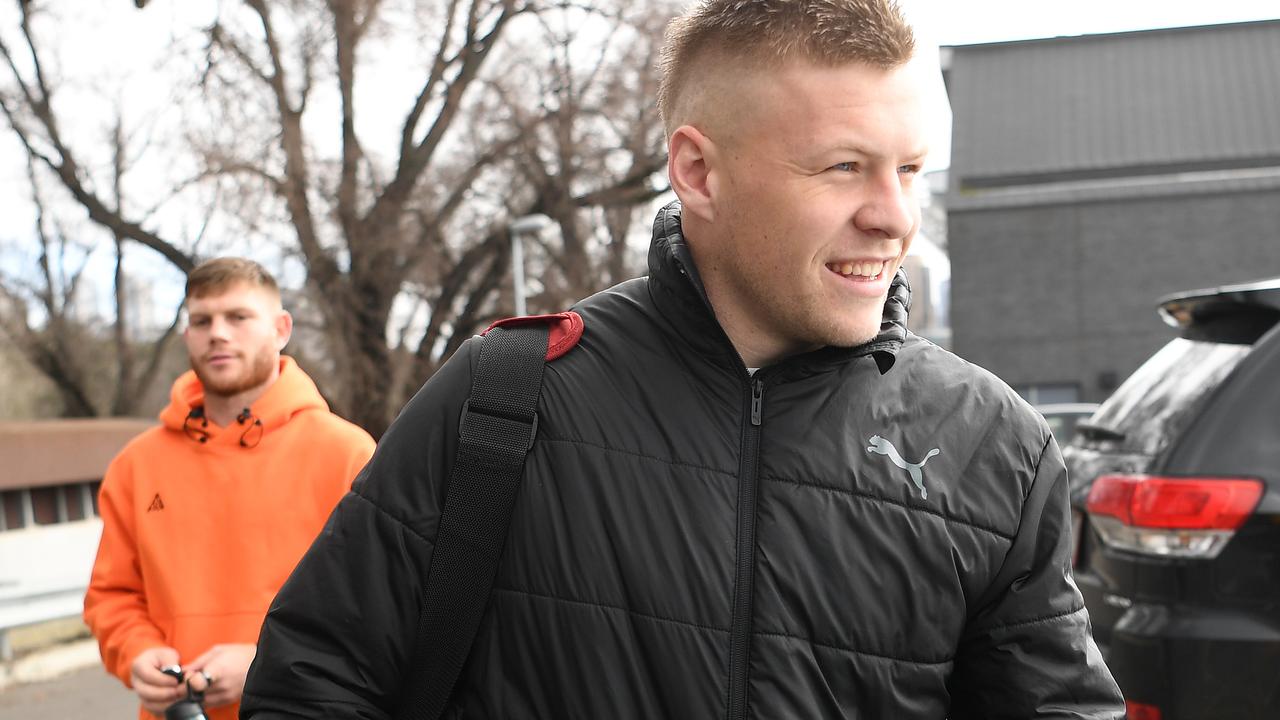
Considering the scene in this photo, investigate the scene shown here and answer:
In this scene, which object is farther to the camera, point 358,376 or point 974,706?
point 358,376

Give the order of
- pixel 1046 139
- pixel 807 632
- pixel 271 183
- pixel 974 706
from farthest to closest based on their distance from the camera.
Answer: pixel 1046 139 → pixel 271 183 → pixel 974 706 → pixel 807 632

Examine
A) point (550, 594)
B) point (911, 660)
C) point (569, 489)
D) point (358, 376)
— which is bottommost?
point (358, 376)

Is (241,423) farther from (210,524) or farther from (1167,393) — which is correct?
(1167,393)

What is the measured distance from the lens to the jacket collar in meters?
1.85

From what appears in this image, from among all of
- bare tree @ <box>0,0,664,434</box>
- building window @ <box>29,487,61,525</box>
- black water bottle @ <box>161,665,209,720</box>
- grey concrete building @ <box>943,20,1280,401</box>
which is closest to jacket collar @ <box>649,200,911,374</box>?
black water bottle @ <box>161,665,209,720</box>

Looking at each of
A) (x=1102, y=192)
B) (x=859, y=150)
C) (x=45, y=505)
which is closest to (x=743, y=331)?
(x=859, y=150)

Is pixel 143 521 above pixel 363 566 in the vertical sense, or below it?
below

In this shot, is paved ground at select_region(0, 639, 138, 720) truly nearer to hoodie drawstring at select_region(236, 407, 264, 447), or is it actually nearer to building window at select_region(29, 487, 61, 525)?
building window at select_region(29, 487, 61, 525)

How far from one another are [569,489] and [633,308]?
1.05 ft

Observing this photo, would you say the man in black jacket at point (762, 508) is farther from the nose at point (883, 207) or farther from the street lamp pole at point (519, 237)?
the street lamp pole at point (519, 237)

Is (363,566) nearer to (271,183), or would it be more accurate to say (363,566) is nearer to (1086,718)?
(1086,718)

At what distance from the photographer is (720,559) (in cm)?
174

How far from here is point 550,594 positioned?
5.73 feet

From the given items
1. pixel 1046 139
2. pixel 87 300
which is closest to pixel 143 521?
pixel 87 300
